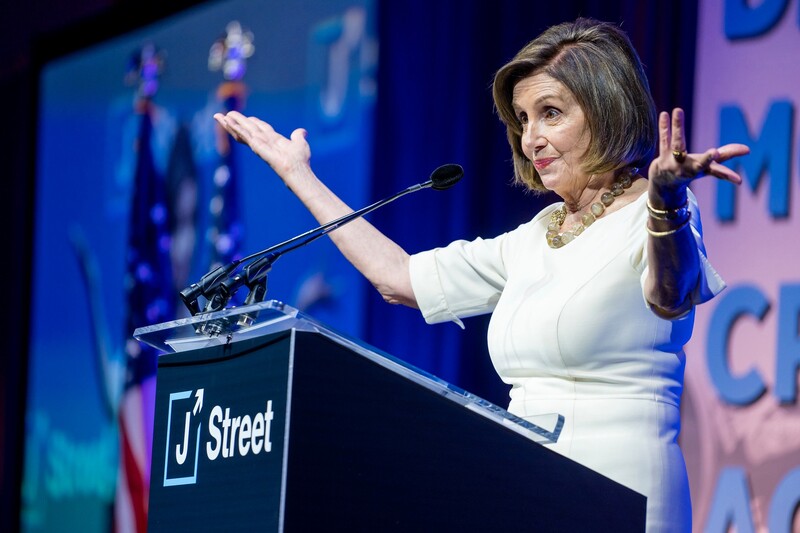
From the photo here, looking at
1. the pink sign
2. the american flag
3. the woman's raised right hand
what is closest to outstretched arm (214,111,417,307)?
the woman's raised right hand

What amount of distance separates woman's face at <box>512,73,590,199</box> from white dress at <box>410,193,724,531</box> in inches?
4.1

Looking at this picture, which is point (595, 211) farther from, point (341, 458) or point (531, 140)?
point (341, 458)

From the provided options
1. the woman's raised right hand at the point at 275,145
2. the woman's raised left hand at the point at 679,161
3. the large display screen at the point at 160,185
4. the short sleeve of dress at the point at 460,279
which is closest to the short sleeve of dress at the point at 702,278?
the woman's raised left hand at the point at 679,161

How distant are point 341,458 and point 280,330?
16 centimetres

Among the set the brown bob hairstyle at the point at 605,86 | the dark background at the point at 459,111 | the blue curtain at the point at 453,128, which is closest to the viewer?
the brown bob hairstyle at the point at 605,86

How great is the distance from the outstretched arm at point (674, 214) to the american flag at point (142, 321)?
3621 millimetres

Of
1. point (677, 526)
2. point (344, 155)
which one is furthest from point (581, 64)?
point (344, 155)

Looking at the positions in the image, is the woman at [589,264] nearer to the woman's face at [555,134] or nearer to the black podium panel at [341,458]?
the woman's face at [555,134]

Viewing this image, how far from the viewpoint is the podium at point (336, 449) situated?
127cm

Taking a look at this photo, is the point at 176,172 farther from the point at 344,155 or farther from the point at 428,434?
the point at 428,434

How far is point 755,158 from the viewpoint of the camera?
3.04 meters

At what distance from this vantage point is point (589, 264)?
70.5 inches

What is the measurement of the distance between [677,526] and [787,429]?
4.46 feet

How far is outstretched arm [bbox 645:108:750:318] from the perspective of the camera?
143 centimetres
